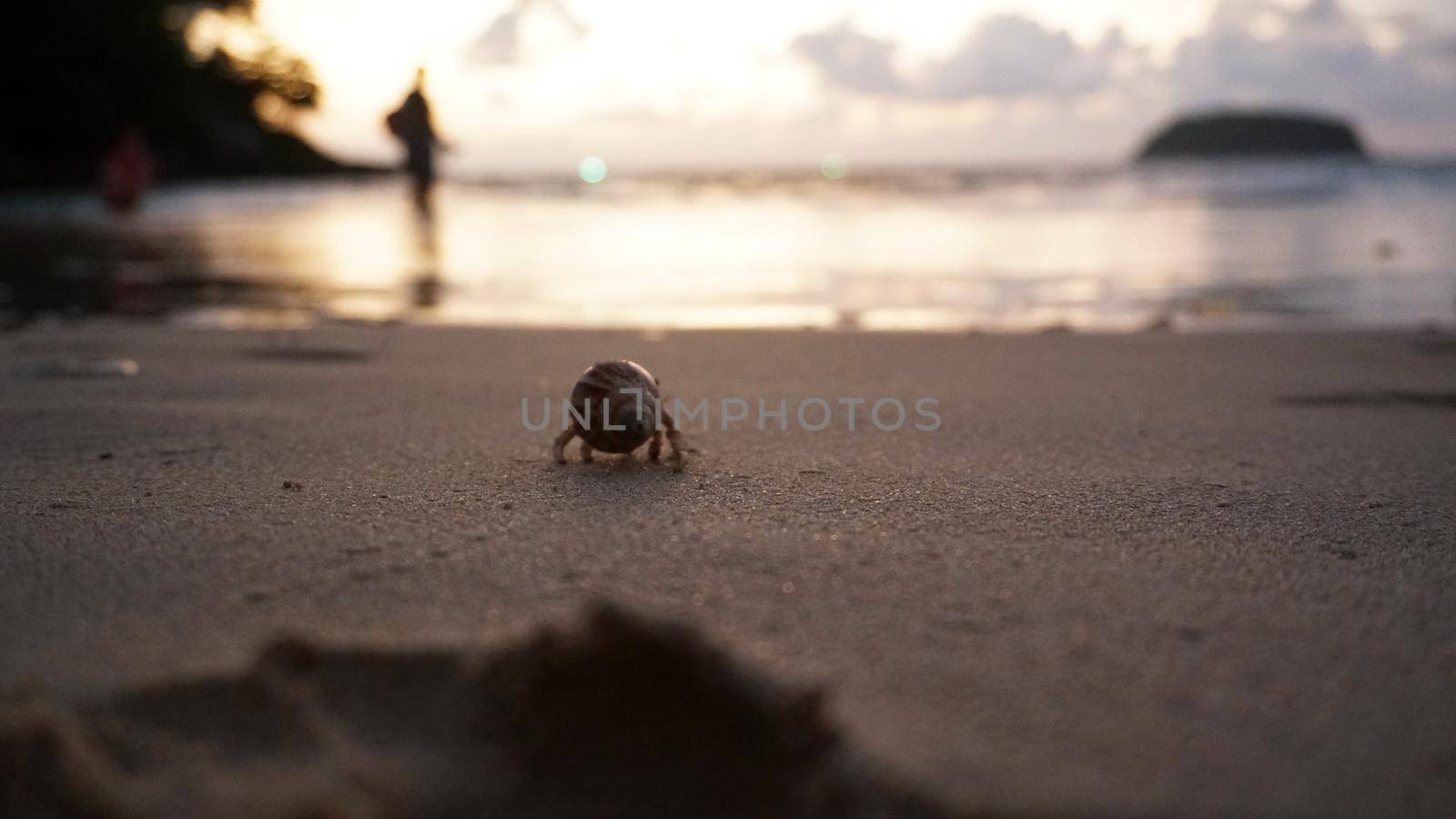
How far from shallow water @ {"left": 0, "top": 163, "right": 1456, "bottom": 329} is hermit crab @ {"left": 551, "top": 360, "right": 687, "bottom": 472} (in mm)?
1026

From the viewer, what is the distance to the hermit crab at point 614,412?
129 inches

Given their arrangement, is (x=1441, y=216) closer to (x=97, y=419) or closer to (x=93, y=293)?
(x=93, y=293)

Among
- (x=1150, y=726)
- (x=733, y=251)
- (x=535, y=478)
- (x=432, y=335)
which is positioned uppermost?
(x=733, y=251)

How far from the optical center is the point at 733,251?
13828 millimetres

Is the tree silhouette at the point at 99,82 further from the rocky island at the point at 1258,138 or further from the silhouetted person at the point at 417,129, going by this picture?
the rocky island at the point at 1258,138

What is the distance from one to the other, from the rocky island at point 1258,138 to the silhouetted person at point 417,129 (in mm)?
76163

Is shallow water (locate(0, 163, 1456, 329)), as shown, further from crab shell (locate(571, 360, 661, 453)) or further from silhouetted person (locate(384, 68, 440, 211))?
crab shell (locate(571, 360, 661, 453))

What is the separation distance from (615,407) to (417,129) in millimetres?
971

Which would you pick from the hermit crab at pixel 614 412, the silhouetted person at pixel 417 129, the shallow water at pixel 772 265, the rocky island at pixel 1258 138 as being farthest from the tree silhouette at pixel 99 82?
the rocky island at pixel 1258 138

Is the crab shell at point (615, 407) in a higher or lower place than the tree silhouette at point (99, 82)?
lower

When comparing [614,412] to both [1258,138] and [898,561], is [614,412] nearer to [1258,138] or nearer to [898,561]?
[898,561]

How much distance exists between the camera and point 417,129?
333cm

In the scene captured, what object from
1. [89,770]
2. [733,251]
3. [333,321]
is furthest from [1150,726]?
[733,251]

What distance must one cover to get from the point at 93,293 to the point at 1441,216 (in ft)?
59.7
